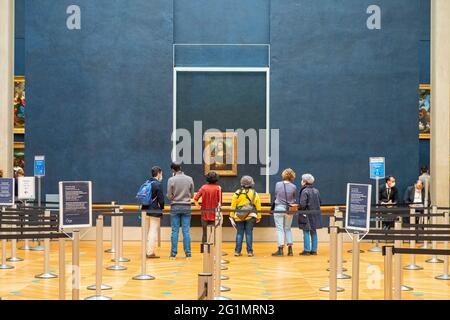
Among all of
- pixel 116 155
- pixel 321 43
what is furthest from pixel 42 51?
pixel 321 43

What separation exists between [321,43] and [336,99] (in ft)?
4.59

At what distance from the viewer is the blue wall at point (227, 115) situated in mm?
19672

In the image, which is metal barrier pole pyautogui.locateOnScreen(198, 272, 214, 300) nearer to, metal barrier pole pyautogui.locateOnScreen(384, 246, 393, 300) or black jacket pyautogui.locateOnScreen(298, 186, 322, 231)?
metal barrier pole pyautogui.locateOnScreen(384, 246, 393, 300)

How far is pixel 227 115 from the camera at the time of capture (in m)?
19.7

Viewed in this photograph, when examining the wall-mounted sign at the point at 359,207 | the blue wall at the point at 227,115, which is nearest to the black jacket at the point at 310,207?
the blue wall at the point at 227,115

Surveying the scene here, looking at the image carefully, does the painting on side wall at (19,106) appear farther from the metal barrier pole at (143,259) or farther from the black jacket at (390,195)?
the metal barrier pole at (143,259)

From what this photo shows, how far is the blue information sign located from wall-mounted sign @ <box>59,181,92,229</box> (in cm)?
998

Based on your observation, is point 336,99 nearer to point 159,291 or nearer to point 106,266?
point 106,266

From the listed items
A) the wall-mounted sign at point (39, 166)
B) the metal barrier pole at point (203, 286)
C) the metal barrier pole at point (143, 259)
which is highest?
the wall-mounted sign at point (39, 166)

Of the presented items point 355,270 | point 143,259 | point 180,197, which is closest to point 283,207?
point 180,197

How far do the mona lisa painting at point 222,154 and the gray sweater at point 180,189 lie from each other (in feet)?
11.4

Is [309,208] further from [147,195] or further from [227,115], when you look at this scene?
[227,115]

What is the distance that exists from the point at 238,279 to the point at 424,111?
13.5 metres
